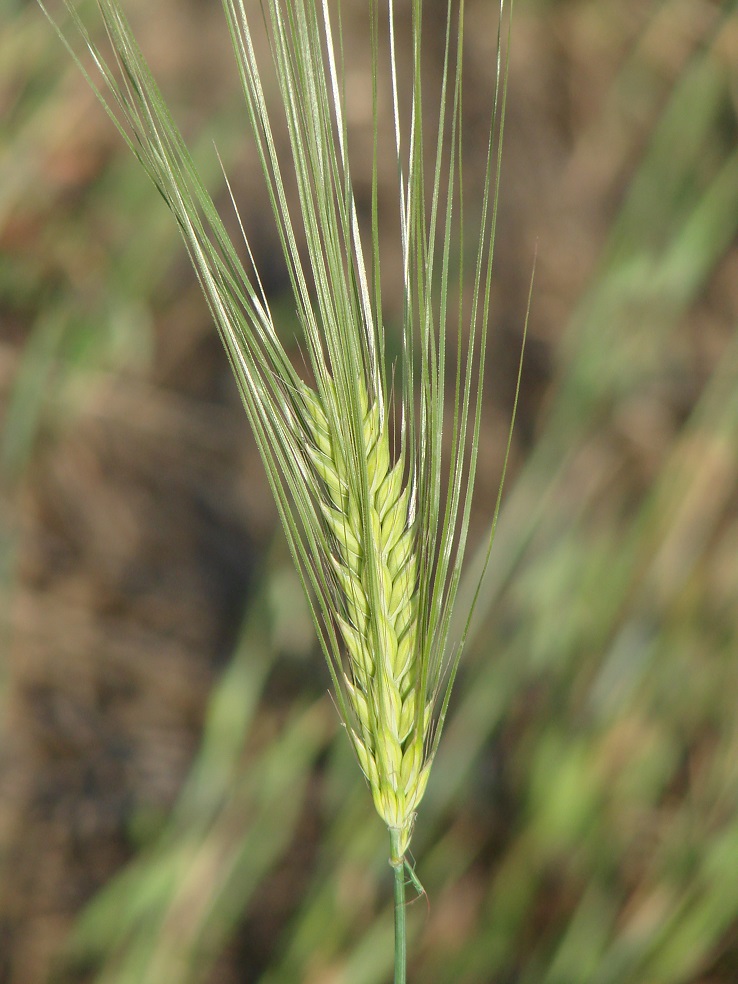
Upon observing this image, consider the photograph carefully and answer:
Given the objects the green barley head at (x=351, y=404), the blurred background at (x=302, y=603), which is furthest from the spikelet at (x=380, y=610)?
the blurred background at (x=302, y=603)

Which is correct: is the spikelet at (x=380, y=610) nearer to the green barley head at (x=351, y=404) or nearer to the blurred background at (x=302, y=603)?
the green barley head at (x=351, y=404)

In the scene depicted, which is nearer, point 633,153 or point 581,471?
point 581,471

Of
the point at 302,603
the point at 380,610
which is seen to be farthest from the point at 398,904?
the point at 302,603

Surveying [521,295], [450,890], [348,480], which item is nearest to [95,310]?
[521,295]

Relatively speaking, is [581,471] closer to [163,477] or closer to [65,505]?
[163,477]

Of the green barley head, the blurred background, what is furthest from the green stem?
the blurred background

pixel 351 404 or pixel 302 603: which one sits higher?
pixel 351 404

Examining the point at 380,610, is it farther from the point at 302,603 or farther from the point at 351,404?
the point at 302,603
